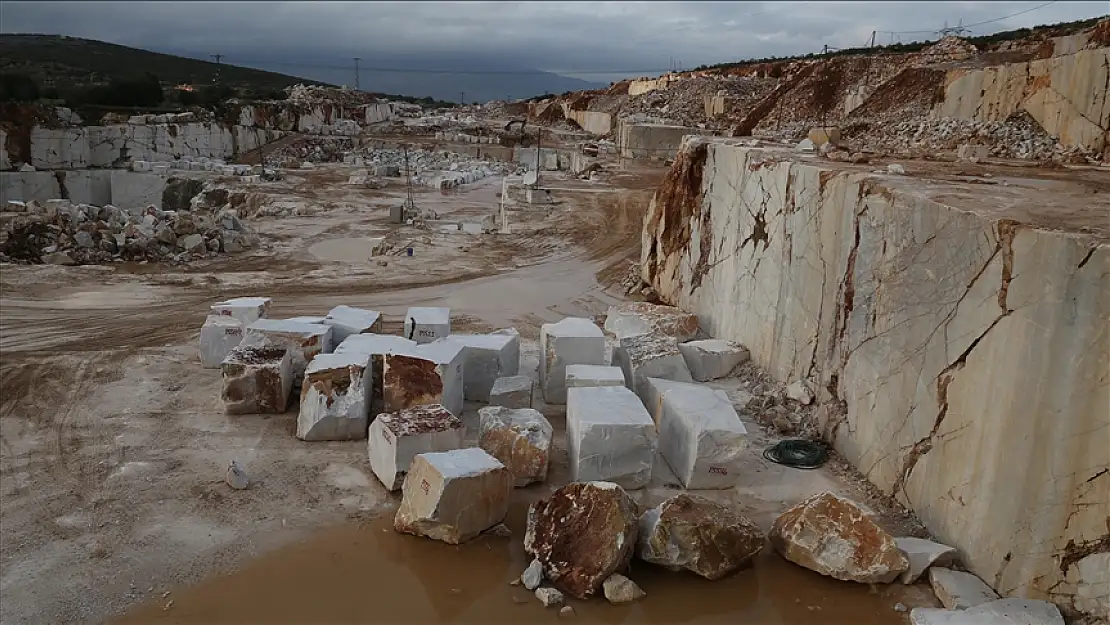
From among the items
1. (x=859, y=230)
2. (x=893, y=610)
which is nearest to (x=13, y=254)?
(x=859, y=230)

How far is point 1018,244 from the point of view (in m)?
4.99

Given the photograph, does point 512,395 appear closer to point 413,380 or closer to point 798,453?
point 413,380

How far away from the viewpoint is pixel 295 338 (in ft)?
27.8

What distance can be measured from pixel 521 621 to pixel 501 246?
12.2 metres

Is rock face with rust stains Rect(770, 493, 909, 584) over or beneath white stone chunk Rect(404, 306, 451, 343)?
beneath

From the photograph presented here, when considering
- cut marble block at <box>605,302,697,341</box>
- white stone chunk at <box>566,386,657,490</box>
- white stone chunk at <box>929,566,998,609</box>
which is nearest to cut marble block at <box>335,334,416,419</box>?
white stone chunk at <box>566,386,657,490</box>

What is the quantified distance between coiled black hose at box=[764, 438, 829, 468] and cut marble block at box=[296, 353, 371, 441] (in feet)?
Result: 12.7

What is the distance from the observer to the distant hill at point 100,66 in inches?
1535

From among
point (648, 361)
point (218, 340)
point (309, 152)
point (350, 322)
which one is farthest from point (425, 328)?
point (309, 152)

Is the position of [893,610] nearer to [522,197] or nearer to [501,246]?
[501,246]

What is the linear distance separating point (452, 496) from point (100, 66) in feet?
194

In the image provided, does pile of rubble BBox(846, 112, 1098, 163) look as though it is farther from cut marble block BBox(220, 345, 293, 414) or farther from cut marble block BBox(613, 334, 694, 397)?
cut marble block BBox(220, 345, 293, 414)

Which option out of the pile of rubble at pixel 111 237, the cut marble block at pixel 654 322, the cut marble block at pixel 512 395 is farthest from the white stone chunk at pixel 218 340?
the pile of rubble at pixel 111 237

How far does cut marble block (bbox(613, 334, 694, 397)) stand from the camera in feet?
26.6
